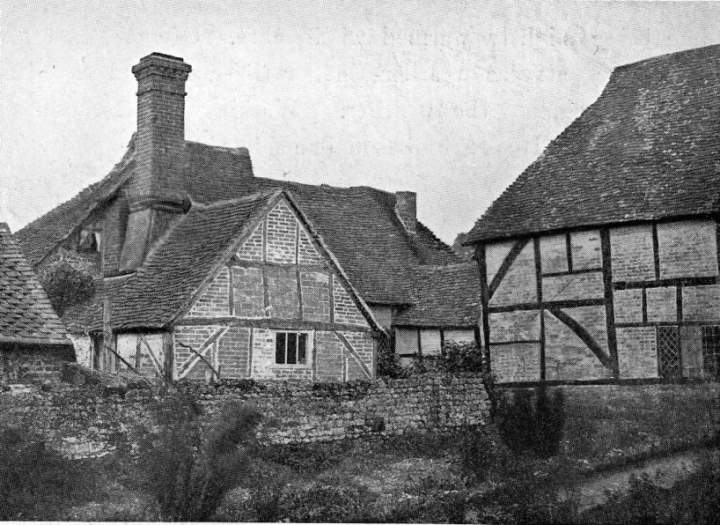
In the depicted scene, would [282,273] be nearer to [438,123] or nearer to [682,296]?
[438,123]

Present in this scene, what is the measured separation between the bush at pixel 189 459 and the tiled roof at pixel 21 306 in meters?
1.57

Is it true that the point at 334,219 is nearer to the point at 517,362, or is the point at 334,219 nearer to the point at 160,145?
the point at 160,145

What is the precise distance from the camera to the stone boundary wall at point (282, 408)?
1002cm

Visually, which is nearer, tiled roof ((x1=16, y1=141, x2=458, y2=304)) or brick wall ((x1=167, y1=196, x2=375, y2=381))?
brick wall ((x1=167, y1=196, x2=375, y2=381))

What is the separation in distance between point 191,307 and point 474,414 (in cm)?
443

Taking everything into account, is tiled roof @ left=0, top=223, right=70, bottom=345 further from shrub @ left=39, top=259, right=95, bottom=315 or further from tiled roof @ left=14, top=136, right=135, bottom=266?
tiled roof @ left=14, top=136, right=135, bottom=266

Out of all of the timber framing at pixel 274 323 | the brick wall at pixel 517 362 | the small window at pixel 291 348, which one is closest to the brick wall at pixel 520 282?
the brick wall at pixel 517 362

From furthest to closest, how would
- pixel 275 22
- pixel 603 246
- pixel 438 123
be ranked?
pixel 603 246 → pixel 438 123 → pixel 275 22

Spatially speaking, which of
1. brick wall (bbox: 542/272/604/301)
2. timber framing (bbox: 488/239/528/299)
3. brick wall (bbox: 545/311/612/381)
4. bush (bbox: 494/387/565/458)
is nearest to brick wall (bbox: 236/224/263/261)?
timber framing (bbox: 488/239/528/299)

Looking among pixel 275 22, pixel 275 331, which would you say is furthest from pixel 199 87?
pixel 275 331

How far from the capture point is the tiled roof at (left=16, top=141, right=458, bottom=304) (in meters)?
18.0

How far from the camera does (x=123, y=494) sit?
10.0 m

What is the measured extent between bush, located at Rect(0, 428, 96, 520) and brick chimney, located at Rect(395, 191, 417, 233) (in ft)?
47.9

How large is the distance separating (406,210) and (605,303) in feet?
29.6
